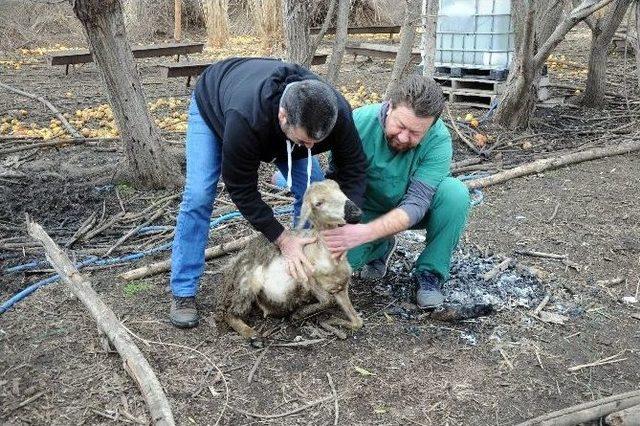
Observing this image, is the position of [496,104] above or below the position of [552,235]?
above

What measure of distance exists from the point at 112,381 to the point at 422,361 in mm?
1767

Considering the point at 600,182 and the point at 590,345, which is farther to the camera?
the point at 600,182

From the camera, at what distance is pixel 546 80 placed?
32.8 feet

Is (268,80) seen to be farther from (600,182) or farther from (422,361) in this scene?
(600,182)

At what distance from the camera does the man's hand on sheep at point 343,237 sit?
352cm

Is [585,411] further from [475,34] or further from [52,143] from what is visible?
[475,34]

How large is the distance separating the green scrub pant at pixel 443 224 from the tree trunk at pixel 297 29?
137 inches

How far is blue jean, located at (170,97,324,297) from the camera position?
3861 mm

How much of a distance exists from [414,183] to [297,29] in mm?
3766

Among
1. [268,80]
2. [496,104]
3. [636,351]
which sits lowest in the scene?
[636,351]

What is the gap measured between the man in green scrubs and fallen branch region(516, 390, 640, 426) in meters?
1.24

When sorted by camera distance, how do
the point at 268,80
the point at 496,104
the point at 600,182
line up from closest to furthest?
the point at 268,80 → the point at 600,182 → the point at 496,104

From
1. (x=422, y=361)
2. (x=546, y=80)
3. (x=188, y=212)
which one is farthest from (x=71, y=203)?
(x=546, y=80)

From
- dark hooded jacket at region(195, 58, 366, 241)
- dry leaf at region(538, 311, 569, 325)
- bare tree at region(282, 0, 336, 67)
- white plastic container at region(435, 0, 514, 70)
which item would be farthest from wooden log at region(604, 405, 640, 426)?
white plastic container at region(435, 0, 514, 70)
